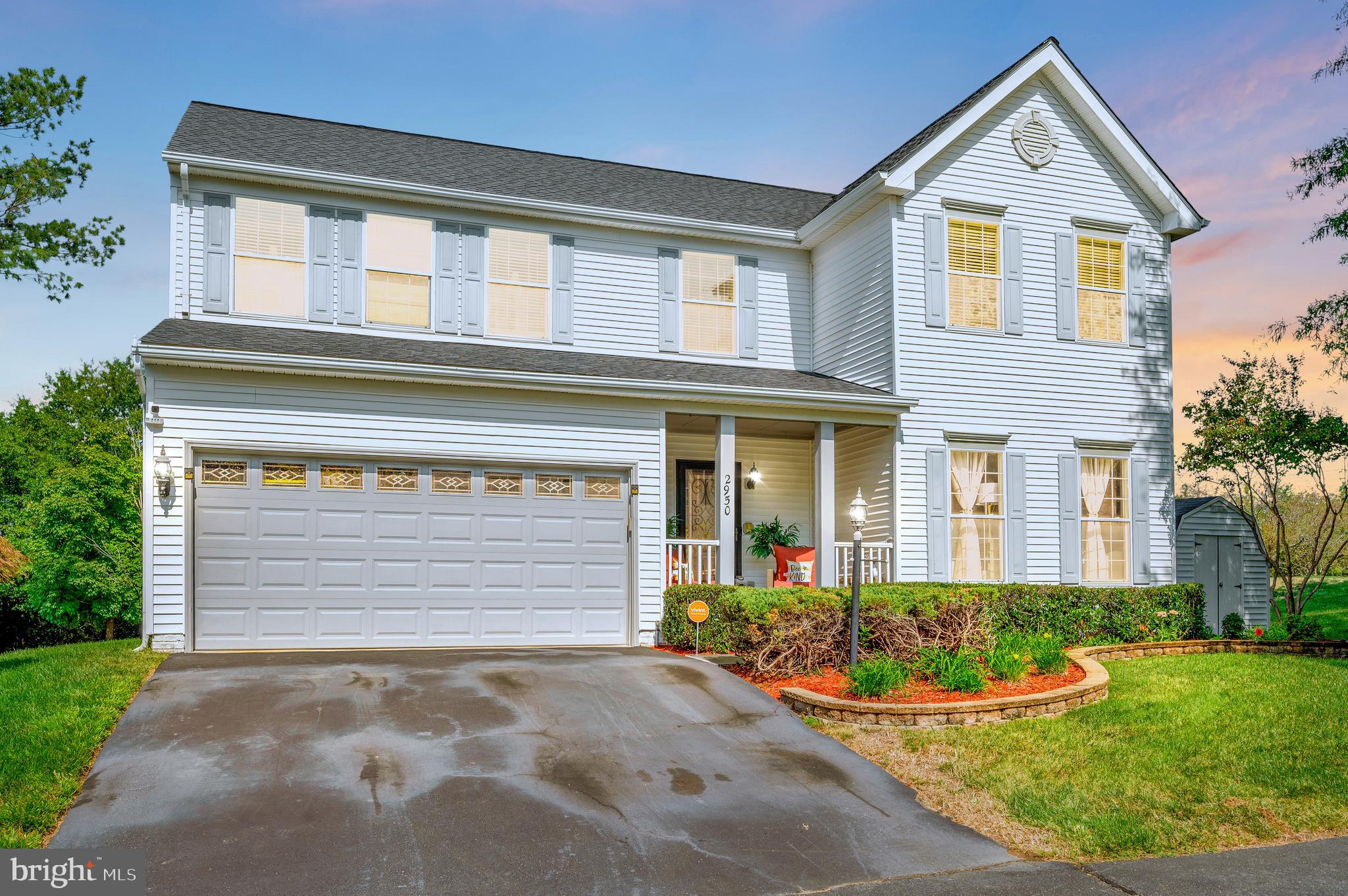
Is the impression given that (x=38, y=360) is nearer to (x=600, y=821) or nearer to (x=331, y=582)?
(x=331, y=582)

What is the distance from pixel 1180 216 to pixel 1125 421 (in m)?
3.39

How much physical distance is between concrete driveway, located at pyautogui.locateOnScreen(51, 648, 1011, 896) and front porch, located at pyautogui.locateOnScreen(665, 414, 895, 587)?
3.98 m

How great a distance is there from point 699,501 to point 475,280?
15.9ft

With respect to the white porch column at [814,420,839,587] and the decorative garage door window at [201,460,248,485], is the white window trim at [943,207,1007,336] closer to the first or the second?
the white porch column at [814,420,839,587]

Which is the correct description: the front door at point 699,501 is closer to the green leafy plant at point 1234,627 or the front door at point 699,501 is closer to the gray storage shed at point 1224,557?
the green leafy plant at point 1234,627

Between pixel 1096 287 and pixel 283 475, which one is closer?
pixel 283 475

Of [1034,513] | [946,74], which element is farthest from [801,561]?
[946,74]

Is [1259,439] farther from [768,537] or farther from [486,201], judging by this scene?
[486,201]

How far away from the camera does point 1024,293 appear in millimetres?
14562

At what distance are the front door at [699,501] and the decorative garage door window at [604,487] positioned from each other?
2588mm

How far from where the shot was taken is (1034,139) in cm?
1481

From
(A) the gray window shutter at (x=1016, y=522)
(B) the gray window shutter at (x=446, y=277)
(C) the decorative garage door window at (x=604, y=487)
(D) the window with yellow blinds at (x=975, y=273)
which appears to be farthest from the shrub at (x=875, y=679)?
(B) the gray window shutter at (x=446, y=277)

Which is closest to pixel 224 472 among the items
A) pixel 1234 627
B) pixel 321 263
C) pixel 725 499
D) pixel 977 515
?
pixel 321 263

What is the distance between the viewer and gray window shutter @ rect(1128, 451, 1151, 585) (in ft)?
48.6
